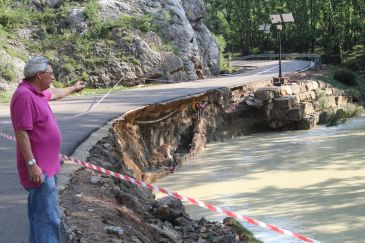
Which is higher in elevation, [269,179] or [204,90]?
[204,90]

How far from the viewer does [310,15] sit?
58.7m

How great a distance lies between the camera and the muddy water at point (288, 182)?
36.1ft

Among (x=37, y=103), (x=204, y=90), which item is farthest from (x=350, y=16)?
(x=37, y=103)

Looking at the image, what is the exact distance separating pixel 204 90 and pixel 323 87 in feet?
33.3

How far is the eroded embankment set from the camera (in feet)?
22.1

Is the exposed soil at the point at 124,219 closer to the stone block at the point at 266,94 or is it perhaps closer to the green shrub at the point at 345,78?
the stone block at the point at 266,94

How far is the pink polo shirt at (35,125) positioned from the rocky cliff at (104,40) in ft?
62.6

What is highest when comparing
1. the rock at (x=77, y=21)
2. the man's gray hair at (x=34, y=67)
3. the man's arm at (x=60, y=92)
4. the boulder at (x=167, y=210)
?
the rock at (x=77, y=21)

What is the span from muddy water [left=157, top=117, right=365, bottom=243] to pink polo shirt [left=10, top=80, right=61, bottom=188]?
21.1 feet

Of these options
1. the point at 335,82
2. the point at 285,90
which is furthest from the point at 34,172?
the point at 335,82

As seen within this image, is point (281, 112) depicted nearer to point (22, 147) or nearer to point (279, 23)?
point (279, 23)

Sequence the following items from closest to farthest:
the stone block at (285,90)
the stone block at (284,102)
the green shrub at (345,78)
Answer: the stone block at (284,102), the stone block at (285,90), the green shrub at (345,78)

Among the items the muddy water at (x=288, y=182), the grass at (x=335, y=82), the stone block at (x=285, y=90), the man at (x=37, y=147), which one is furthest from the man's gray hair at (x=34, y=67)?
the grass at (x=335, y=82)

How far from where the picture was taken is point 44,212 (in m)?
4.60
